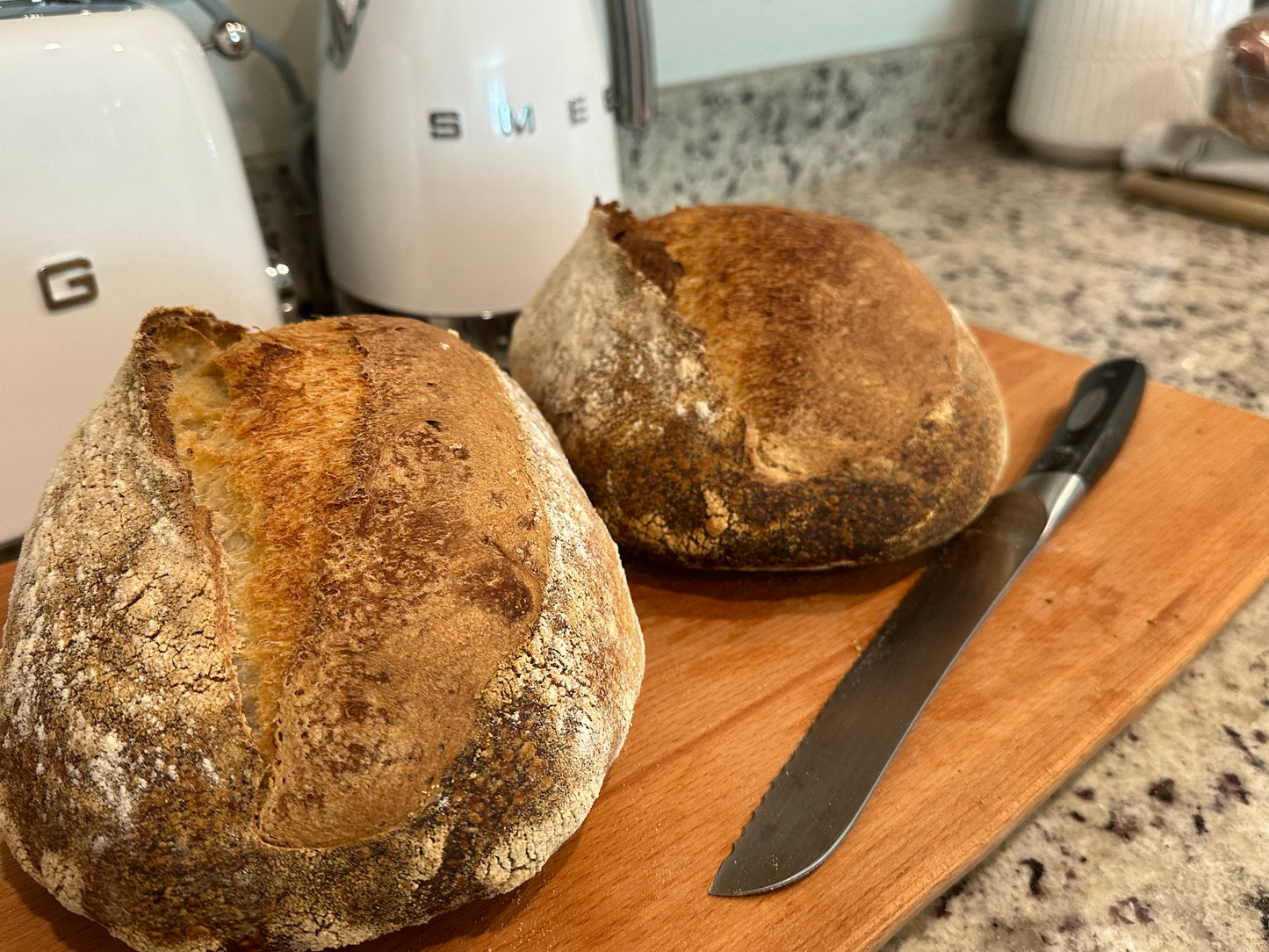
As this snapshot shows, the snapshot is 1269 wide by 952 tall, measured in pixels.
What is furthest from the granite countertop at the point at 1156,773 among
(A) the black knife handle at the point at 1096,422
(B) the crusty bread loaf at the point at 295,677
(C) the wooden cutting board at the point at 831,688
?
(B) the crusty bread loaf at the point at 295,677

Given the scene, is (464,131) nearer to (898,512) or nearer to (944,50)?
(898,512)

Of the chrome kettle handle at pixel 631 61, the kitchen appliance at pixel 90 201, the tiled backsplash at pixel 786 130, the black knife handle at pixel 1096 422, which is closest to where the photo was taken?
the kitchen appliance at pixel 90 201

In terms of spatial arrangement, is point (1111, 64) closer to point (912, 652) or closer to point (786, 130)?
point (786, 130)

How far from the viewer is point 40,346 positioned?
71 cm

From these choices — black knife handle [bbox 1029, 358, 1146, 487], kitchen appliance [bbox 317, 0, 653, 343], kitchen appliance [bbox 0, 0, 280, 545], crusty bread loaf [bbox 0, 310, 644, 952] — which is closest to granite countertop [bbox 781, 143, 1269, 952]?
black knife handle [bbox 1029, 358, 1146, 487]

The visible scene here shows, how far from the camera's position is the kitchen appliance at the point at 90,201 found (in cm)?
66

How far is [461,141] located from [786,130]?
2.49 ft

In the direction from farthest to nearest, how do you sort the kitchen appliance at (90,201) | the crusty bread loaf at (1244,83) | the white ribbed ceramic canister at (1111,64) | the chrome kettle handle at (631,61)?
the white ribbed ceramic canister at (1111,64)
the crusty bread loaf at (1244,83)
the chrome kettle handle at (631,61)
the kitchen appliance at (90,201)

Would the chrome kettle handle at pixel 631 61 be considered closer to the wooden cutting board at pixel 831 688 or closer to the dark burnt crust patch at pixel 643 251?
the dark burnt crust patch at pixel 643 251

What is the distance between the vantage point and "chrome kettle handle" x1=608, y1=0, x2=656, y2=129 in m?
0.95

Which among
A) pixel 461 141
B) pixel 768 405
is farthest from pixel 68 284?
pixel 768 405

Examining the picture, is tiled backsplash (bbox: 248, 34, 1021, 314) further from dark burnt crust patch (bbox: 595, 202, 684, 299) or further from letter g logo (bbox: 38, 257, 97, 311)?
dark burnt crust patch (bbox: 595, 202, 684, 299)

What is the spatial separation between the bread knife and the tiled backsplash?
2.21 ft

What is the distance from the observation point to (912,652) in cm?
66
